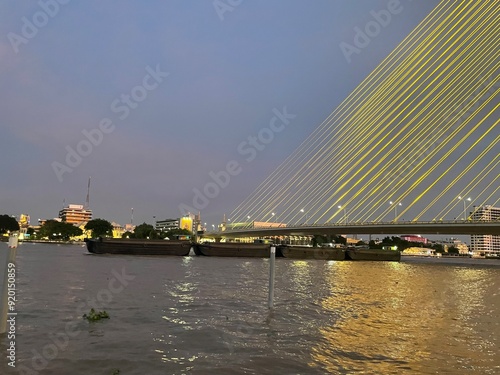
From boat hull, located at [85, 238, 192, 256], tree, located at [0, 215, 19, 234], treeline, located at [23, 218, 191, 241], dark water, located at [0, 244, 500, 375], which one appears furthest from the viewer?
tree, located at [0, 215, 19, 234]

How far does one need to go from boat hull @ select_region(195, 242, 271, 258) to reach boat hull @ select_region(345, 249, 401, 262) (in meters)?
13.0

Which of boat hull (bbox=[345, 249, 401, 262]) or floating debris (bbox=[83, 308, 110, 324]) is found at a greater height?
floating debris (bbox=[83, 308, 110, 324])

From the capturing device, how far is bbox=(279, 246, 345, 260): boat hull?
2165 inches

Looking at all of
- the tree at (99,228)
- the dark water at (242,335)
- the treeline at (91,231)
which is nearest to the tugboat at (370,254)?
the dark water at (242,335)

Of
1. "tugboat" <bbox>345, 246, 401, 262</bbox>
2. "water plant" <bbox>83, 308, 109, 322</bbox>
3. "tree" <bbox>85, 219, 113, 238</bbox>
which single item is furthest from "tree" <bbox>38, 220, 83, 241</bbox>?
"water plant" <bbox>83, 308, 109, 322</bbox>

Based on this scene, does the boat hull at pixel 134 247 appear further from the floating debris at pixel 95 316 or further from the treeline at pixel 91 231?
the treeline at pixel 91 231

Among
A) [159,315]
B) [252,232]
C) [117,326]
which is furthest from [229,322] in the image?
[252,232]

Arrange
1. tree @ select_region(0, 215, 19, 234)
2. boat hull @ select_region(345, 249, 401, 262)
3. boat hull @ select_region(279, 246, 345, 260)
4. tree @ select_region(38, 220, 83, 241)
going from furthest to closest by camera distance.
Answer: tree @ select_region(38, 220, 83, 241) → tree @ select_region(0, 215, 19, 234) → boat hull @ select_region(345, 249, 401, 262) → boat hull @ select_region(279, 246, 345, 260)

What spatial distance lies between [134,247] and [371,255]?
33148 mm

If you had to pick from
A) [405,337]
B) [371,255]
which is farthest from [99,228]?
[405,337]

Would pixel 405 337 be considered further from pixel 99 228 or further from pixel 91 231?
pixel 91 231

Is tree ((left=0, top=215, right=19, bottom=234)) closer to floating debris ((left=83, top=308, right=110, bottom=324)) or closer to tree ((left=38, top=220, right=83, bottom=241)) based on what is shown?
tree ((left=38, top=220, right=83, bottom=241))

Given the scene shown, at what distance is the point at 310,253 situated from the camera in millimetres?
56406

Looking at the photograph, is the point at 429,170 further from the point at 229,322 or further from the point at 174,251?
the point at 229,322
